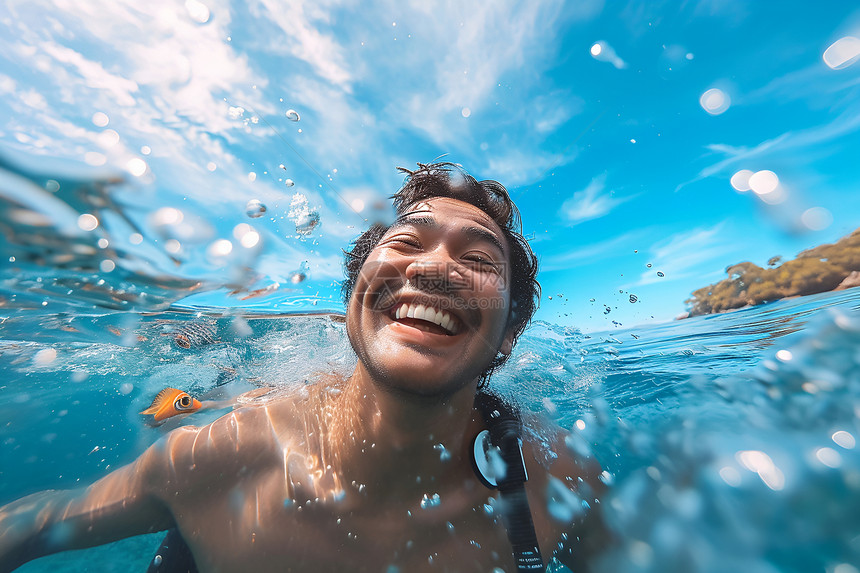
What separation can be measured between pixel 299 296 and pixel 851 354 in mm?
9295

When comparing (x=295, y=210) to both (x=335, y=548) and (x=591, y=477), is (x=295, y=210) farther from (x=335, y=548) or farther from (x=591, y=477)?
(x=591, y=477)

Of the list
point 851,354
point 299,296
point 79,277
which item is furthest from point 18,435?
point 851,354

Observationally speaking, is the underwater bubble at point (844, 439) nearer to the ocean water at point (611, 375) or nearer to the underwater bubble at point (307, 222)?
the ocean water at point (611, 375)

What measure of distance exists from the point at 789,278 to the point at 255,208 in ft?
30.3

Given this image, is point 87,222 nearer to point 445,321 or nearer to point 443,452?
point 445,321

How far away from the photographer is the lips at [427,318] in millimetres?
2363

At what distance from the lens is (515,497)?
267 cm

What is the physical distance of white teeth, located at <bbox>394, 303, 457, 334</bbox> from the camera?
92.9 inches

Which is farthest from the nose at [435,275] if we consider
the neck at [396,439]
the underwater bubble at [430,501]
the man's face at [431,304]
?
the underwater bubble at [430,501]

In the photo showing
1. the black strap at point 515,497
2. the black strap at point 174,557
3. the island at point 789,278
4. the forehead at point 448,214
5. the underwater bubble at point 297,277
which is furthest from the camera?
the underwater bubble at point 297,277

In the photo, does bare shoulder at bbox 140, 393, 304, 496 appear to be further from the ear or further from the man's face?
the ear

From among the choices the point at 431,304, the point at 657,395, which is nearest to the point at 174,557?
the point at 431,304

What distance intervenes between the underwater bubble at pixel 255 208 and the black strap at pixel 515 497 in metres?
4.77

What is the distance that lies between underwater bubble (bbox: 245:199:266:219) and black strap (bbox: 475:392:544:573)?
4.77m
